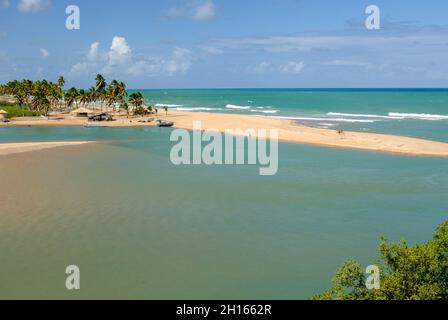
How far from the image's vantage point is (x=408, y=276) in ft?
43.1

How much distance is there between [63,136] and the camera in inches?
2505

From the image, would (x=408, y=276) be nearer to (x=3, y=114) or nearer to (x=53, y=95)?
(x=3, y=114)

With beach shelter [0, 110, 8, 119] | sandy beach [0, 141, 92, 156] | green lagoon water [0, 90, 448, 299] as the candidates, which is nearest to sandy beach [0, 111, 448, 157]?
sandy beach [0, 141, 92, 156]

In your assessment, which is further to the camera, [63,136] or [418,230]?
[63,136]

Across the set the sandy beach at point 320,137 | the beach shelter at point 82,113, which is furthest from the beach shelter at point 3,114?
the beach shelter at point 82,113

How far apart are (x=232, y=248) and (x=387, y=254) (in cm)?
919

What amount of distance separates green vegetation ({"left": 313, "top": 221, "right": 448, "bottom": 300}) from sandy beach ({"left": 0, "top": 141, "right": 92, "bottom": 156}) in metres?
41.7

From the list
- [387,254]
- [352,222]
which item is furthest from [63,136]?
[387,254]

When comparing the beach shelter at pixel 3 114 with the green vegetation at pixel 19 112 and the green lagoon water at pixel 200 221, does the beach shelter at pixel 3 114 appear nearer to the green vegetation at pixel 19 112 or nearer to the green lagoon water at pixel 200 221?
the green vegetation at pixel 19 112

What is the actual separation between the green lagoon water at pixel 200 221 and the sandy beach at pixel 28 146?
13.4 feet

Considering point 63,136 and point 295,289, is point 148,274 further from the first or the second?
point 63,136

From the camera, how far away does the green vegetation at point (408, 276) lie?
12766 mm
